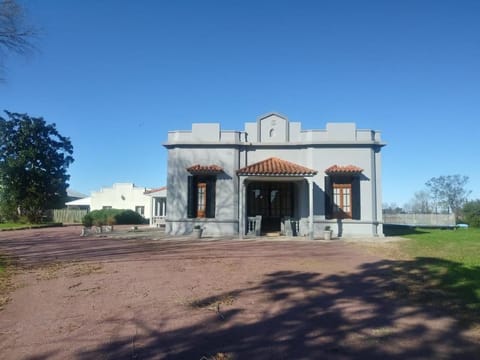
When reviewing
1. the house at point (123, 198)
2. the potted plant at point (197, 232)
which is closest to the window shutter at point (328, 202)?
the potted plant at point (197, 232)

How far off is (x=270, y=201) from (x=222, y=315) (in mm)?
13704

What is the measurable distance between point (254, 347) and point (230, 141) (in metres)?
14.5

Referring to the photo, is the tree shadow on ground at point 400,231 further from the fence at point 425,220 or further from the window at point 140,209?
the window at point 140,209

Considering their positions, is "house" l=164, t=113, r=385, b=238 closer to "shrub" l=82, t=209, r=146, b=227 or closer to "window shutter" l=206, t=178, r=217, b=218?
"window shutter" l=206, t=178, r=217, b=218

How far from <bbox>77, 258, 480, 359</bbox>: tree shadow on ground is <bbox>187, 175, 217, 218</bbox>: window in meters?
11.2

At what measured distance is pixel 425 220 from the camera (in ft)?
103

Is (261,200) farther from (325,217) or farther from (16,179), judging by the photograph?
(16,179)

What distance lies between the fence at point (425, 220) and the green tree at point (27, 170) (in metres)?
31.9

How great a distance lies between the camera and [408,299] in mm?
5598

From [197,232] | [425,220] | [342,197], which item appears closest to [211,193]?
[197,232]

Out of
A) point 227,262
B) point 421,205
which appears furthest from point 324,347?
point 421,205

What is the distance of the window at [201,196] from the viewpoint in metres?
17.6

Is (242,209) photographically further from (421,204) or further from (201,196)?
(421,204)

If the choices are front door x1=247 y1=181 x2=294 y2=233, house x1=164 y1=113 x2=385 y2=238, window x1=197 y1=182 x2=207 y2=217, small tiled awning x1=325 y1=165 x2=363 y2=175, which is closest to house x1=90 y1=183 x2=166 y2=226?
house x1=164 y1=113 x2=385 y2=238
